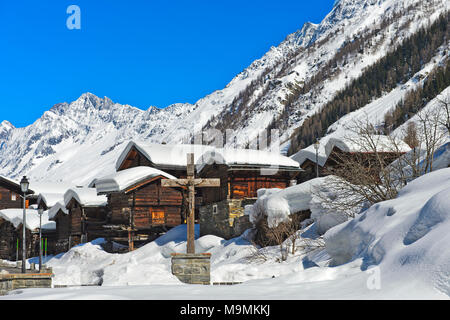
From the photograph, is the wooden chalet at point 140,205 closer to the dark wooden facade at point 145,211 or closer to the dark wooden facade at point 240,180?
the dark wooden facade at point 145,211

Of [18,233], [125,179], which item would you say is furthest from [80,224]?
[18,233]

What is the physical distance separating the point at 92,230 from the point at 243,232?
16270 mm

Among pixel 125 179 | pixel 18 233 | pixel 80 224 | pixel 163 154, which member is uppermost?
pixel 163 154

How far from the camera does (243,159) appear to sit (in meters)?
28.6

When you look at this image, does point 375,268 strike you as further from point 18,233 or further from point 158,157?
point 18,233

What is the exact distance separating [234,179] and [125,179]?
7.24 meters

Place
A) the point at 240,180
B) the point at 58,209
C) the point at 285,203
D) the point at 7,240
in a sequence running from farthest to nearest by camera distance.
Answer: the point at 7,240 → the point at 58,209 → the point at 240,180 → the point at 285,203

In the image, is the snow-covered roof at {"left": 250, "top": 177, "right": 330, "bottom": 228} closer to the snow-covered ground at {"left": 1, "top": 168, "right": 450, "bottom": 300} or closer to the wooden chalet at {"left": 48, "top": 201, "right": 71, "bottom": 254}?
the snow-covered ground at {"left": 1, "top": 168, "right": 450, "bottom": 300}

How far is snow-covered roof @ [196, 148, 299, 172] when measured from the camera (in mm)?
28375

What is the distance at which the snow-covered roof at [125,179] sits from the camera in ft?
102

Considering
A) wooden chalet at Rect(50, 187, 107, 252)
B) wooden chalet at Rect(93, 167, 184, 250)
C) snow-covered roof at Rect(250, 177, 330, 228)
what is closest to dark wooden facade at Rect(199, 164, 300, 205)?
wooden chalet at Rect(93, 167, 184, 250)

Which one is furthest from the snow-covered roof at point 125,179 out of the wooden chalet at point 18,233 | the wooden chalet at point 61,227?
the wooden chalet at point 18,233

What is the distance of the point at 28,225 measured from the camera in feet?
138

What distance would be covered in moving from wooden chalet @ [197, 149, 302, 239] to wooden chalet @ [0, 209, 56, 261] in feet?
62.1
